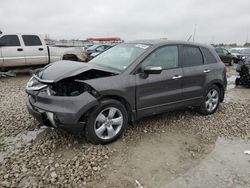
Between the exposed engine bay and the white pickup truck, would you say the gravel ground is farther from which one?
the white pickup truck

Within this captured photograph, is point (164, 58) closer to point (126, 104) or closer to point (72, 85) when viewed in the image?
point (126, 104)

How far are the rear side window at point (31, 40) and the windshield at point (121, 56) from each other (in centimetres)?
686

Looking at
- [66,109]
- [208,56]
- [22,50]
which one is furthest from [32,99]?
[22,50]

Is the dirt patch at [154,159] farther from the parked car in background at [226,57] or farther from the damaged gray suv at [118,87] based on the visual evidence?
the parked car in background at [226,57]

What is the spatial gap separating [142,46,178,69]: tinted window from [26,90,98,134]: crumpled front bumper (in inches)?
51.2

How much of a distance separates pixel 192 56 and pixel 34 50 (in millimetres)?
7917

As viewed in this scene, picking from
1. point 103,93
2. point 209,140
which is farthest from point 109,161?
point 209,140

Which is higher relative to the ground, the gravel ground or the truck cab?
the truck cab

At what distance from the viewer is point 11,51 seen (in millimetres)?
10219

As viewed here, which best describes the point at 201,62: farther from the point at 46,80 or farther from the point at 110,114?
the point at 46,80

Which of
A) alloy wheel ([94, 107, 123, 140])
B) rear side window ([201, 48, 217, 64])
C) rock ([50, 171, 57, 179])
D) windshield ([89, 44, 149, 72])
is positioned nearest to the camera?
rock ([50, 171, 57, 179])

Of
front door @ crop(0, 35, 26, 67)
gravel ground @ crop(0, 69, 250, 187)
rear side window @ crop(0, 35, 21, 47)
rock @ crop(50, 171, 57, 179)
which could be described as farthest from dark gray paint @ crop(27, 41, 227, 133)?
rear side window @ crop(0, 35, 21, 47)

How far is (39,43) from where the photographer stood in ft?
36.4

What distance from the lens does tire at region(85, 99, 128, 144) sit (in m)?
3.70
